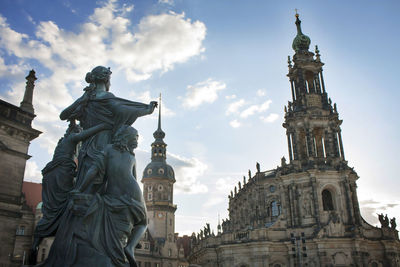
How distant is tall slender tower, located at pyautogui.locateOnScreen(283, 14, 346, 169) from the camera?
139 feet

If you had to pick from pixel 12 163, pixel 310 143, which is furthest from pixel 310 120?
pixel 12 163

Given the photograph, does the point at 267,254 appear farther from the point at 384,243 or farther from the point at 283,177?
the point at 384,243

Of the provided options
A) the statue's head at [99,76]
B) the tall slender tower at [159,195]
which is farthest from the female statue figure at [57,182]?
the tall slender tower at [159,195]

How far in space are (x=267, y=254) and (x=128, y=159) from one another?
34.0m

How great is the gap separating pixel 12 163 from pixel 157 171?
50469 millimetres

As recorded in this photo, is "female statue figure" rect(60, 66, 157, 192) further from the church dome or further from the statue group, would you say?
the church dome

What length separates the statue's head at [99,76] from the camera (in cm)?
795

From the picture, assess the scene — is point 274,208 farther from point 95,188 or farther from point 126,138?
point 95,188

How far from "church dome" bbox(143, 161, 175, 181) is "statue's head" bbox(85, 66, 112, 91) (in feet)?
213

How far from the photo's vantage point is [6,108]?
22.9 meters

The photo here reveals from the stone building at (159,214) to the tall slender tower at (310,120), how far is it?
111 feet

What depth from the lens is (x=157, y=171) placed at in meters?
72.6

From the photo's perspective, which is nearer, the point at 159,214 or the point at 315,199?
the point at 315,199

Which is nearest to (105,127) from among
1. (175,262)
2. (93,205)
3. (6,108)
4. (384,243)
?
(93,205)
